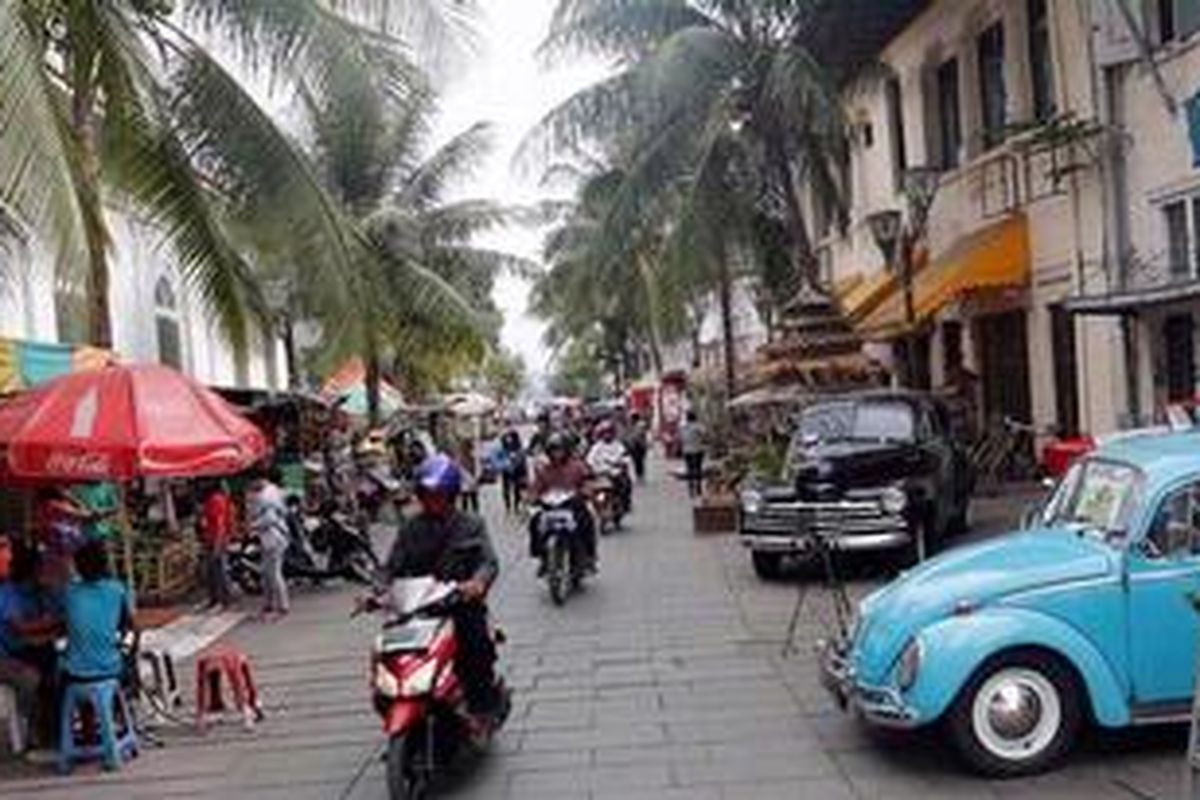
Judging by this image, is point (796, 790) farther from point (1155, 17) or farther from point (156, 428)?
point (1155, 17)

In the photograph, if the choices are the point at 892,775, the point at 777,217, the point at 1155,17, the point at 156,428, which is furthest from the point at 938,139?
the point at 892,775

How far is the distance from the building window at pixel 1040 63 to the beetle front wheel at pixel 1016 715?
49.8 ft

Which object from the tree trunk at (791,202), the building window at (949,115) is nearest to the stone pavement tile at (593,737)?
the tree trunk at (791,202)

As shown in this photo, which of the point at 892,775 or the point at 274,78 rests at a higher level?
the point at 274,78

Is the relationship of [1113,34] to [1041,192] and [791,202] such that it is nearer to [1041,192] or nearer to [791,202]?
[1041,192]

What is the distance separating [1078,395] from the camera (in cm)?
2236

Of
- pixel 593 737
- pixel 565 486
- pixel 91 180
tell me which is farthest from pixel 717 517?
pixel 593 737

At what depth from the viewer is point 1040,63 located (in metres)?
23.6

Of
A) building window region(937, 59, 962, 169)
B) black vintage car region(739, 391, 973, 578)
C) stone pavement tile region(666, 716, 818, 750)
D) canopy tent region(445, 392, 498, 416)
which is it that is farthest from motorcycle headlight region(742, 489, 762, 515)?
canopy tent region(445, 392, 498, 416)

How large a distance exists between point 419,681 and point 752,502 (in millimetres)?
9247

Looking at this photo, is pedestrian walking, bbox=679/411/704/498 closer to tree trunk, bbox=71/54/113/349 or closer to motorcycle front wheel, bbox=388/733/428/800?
tree trunk, bbox=71/54/113/349

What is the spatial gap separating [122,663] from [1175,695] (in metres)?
6.09

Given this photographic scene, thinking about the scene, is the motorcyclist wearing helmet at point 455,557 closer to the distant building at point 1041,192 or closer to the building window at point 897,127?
the distant building at point 1041,192

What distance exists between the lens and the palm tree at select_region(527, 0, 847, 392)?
2697cm
